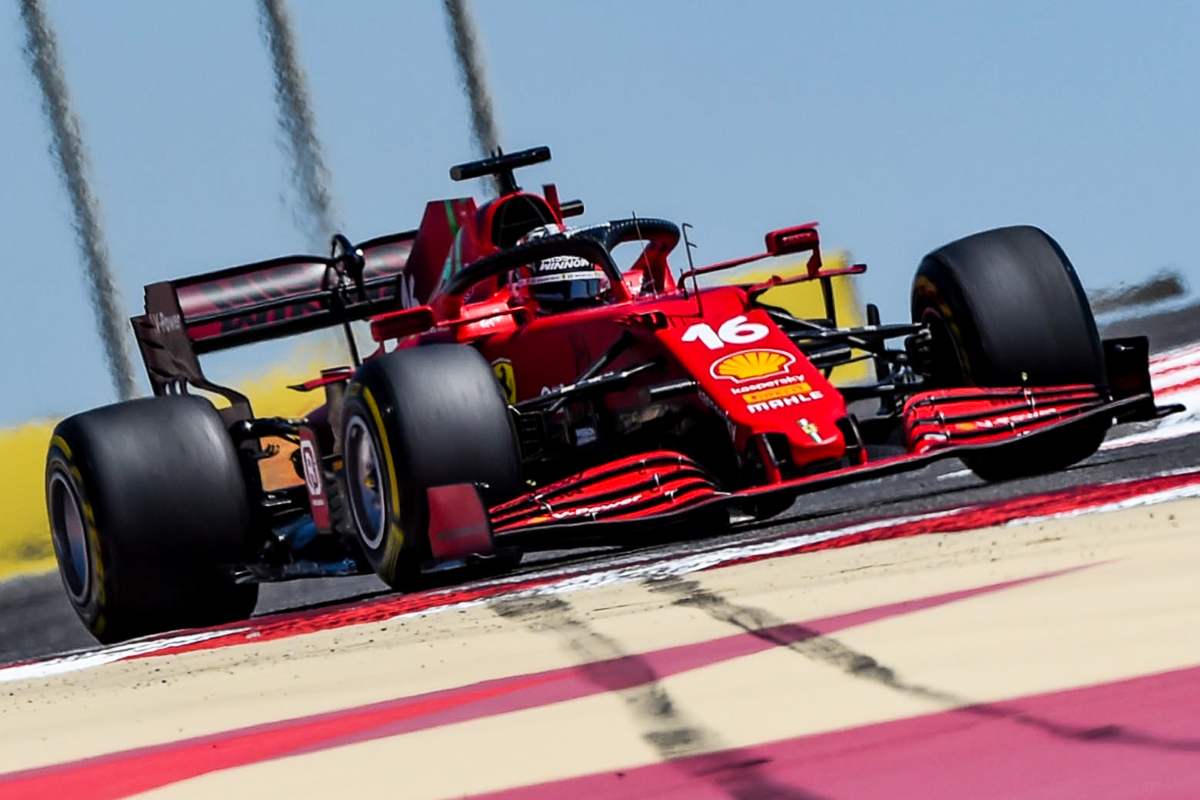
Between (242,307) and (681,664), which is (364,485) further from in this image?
(681,664)

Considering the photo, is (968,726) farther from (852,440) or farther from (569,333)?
(569,333)

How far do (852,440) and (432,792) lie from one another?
389 cm

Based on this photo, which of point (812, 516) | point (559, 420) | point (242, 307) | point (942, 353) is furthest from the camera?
point (242, 307)

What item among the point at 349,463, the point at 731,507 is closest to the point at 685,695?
the point at 731,507

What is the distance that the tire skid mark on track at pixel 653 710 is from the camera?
9.27 ft

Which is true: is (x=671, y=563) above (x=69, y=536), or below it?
below

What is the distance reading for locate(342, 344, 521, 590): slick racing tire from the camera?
6.51 metres

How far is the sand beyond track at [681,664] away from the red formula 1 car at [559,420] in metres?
1.17

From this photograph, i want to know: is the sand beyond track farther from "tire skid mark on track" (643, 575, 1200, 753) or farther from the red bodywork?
the red bodywork

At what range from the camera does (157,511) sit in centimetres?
750

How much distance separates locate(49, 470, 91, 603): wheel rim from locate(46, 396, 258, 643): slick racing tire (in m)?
0.06

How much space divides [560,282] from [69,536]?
203 centimetres

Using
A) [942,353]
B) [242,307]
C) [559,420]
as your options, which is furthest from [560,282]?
[242,307]

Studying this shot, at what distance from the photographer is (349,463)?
7.16m
